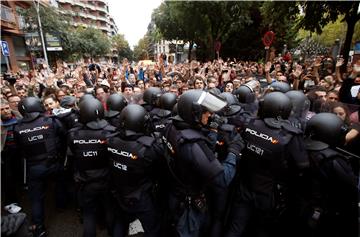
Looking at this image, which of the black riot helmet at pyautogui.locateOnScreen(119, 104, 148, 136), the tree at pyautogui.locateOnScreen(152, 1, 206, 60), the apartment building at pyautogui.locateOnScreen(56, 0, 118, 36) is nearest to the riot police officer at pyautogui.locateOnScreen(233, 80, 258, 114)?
the black riot helmet at pyautogui.locateOnScreen(119, 104, 148, 136)

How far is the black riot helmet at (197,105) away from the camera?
2293mm

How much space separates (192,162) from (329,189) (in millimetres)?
1476

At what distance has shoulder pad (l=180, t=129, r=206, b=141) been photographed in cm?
220

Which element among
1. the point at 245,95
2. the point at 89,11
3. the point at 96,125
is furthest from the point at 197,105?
the point at 89,11

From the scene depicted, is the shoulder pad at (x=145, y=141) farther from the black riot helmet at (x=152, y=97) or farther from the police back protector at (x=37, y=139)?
the black riot helmet at (x=152, y=97)

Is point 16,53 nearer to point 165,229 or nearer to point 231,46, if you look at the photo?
point 231,46

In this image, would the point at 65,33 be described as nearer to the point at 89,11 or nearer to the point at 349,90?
the point at 349,90

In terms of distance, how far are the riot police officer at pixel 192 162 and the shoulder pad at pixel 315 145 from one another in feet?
2.37

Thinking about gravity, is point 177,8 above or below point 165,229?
above

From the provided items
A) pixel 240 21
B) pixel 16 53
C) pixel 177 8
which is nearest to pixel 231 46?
pixel 240 21

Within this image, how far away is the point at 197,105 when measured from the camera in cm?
228

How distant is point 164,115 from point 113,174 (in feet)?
5.08

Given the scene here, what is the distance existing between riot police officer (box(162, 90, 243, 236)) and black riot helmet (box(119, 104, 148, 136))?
332mm

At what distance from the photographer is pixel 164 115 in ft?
13.3
